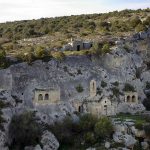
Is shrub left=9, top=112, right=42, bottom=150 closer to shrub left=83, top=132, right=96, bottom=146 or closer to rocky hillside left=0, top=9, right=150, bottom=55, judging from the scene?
shrub left=83, top=132, right=96, bottom=146

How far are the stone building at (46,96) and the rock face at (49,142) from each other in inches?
197

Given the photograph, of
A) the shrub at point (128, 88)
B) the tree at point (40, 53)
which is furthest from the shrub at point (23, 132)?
the shrub at point (128, 88)

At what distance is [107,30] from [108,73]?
16.2 m

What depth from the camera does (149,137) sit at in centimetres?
5616

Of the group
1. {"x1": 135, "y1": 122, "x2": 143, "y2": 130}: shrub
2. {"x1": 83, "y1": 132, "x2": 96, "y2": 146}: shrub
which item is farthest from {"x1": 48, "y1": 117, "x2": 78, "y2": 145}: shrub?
{"x1": 135, "y1": 122, "x2": 143, "y2": 130}: shrub

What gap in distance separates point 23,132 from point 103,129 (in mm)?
7680

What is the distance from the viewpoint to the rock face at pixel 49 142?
5347 cm

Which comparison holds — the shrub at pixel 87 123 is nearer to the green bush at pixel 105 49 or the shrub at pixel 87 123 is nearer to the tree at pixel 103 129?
the tree at pixel 103 129

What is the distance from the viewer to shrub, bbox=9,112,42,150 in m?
53.4

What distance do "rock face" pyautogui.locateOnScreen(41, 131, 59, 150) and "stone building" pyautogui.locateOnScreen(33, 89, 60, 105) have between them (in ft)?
16.4

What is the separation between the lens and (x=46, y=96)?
59.1 metres

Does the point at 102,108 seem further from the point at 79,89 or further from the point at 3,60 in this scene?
the point at 3,60

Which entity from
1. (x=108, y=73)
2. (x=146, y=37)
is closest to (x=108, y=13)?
(x=146, y=37)

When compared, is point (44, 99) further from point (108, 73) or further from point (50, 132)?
point (108, 73)
